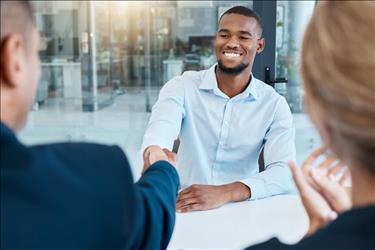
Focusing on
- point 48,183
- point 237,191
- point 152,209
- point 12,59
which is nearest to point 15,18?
point 12,59

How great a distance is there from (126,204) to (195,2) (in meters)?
6.28

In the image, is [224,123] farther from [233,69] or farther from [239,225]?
[239,225]

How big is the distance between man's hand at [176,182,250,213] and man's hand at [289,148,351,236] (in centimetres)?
87

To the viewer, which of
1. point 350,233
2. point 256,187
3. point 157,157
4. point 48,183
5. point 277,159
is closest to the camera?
point 350,233

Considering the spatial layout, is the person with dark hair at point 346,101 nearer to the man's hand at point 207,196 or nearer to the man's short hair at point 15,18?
the man's short hair at point 15,18

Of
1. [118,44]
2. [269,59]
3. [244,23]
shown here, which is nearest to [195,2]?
[118,44]

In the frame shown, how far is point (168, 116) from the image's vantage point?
6.89 ft

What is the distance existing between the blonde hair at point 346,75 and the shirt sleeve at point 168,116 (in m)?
1.26

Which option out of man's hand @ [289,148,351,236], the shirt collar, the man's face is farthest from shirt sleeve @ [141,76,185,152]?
man's hand @ [289,148,351,236]

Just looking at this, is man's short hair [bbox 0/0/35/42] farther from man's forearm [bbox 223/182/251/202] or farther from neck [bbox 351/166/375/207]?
man's forearm [bbox 223/182/251/202]

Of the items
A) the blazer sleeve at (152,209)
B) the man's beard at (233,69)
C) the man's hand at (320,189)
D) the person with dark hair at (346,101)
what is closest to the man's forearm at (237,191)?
the man's beard at (233,69)

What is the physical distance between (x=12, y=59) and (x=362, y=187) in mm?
490

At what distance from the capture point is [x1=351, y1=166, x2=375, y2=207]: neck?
2.06 feet

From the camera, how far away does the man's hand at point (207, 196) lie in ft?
5.49
